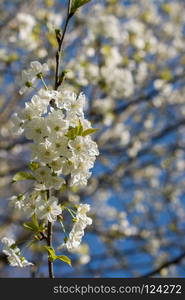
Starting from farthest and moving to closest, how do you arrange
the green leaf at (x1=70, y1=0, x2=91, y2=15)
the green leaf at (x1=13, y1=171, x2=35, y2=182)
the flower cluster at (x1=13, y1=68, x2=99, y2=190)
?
the green leaf at (x1=70, y1=0, x2=91, y2=15) → the green leaf at (x1=13, y1=171, x2=35, y2=182) → the flower cluster at (x1=13, y1=68, x2=99, y2=190)

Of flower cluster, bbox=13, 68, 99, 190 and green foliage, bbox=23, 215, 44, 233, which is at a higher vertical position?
flower cluster, bbox=13, 68, 99, 190

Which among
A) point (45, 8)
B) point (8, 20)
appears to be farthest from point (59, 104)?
point (45, 8)

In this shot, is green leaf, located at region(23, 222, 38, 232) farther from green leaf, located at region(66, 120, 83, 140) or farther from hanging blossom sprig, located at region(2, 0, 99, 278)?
green leaf, located at region(66, 120, 83, 140)

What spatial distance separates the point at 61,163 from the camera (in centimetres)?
204

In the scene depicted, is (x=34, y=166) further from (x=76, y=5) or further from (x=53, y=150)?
(x=76, y=5)

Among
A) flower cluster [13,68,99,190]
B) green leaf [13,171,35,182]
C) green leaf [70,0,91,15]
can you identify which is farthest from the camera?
green leaf [70,0,91,15]

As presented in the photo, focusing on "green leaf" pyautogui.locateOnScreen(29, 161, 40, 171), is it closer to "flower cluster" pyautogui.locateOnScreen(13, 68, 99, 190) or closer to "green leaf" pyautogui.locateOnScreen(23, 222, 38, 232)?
"flower cluster" pyautogui.locateOnScreen(13, 68, 99, 190)

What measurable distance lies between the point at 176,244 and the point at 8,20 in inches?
143

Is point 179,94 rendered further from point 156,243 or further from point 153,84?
point 156,243

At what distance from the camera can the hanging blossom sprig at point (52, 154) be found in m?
2.01

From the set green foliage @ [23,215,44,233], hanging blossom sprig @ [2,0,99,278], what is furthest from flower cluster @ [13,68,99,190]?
green foliage @ [23,215,44,233]

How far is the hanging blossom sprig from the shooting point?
201cm

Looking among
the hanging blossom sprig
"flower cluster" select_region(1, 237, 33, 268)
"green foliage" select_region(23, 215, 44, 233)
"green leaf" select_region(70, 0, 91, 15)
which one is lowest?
"flower cluster" select_region(1, 237, 33, 268)

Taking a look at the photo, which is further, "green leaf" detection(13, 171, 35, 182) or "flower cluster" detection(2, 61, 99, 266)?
"green leaf" detection(13, 171, 35, 182)
